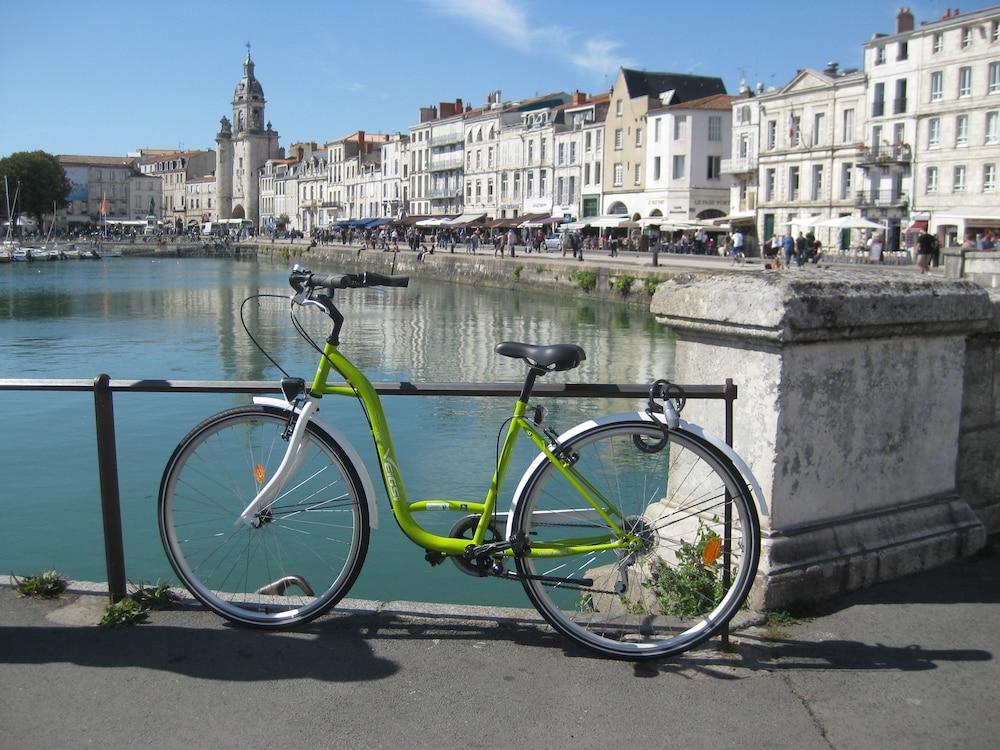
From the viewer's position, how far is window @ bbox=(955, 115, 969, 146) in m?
47.5

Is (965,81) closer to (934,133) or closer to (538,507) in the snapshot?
(934,133)

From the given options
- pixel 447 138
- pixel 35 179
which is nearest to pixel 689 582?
pixel 447 138

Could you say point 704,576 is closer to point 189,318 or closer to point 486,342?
point 486,342

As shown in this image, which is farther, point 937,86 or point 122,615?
point 937,86

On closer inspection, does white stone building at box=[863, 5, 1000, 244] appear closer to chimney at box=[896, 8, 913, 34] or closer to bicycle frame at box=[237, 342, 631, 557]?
chimney at box=[896, 8, 913, 34]

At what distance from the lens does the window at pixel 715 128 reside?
6575cm

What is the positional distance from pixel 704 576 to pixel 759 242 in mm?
58040

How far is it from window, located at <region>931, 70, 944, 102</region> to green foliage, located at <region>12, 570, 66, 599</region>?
5221 cm

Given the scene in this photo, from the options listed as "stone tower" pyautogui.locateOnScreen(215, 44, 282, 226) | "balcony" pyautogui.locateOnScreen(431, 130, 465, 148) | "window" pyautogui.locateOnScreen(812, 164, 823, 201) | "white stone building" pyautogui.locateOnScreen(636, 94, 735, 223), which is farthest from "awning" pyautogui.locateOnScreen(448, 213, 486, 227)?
"stone tower" pyautogui.locateOnScreen(215, 44, 282, 226)

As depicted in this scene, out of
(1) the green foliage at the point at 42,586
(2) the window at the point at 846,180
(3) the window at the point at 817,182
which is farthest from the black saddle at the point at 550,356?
(3) the window at the point at 817,182

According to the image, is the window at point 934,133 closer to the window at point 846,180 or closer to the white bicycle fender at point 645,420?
the window at point 846,180

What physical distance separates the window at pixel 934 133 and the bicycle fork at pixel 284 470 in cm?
5127

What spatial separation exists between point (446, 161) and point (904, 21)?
52292mm

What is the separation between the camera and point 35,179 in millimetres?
120688
